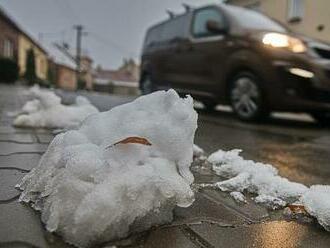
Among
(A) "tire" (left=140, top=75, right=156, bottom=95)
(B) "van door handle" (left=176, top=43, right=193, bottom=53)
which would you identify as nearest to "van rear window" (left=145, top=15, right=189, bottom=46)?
(B) "van door handle" (left=176, top=43, right=193, bottom=53)

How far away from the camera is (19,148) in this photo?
2688 millimetres

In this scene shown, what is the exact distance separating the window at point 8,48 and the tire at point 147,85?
18.3m

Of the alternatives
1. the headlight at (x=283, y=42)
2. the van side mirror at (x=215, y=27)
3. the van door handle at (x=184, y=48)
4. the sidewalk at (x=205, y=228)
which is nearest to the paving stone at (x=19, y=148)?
the sidewalk at (x=205, y=228)

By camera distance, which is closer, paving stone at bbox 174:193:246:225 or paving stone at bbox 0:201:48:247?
paving stone at bbox 0:201:48:247

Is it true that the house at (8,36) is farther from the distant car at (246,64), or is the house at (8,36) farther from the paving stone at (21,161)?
the paving stone at (21,161)

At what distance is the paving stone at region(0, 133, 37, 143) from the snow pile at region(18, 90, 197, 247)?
1323 millimetres

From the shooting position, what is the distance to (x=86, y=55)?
67438mm

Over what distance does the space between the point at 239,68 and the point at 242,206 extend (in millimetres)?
4023

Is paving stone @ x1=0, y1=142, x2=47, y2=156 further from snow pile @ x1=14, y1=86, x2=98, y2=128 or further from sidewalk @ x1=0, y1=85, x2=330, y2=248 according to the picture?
snow pile @ x1=14, y1=86, x2=98, y2=128

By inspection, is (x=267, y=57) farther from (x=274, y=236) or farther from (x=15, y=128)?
(x=274, y=236)

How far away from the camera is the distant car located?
495 cm

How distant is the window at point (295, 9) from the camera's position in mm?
15158

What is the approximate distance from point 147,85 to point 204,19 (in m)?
2.06

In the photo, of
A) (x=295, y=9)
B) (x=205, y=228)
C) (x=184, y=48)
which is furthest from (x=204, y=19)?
(x=295, y=9)
